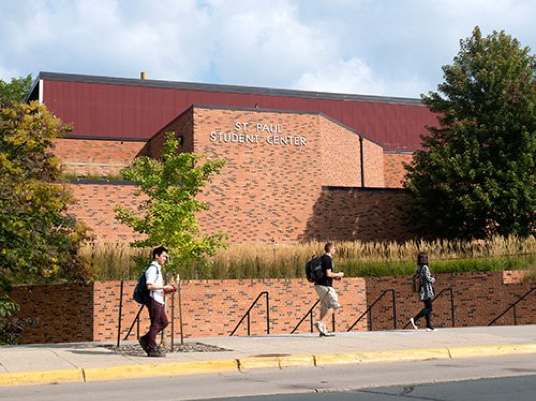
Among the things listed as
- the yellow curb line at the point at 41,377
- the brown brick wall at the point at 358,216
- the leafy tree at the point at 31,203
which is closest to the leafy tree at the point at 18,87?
the brown brick wall at the point at 358,216

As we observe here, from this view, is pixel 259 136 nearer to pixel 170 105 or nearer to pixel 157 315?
pixel 170 105

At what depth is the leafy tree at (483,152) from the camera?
29.8m

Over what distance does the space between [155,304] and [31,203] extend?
651cm

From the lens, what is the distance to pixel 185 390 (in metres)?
9.77

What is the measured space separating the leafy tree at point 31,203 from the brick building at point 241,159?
28.5 ft

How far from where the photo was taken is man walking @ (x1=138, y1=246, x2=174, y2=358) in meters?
12.6

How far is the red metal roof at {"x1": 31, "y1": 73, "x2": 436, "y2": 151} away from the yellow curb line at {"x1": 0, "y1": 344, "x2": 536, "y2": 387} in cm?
2714

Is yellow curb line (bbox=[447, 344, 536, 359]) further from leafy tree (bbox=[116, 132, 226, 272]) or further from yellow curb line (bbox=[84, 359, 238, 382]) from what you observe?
leafy tree (bbox=[116, 132, 226, 272])

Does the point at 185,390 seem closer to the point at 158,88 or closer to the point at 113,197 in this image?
the point at 113,197

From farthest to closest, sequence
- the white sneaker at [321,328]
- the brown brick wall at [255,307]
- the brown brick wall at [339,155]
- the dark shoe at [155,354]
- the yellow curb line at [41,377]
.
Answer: the brown brick wall at [339,155], the brown brick wall at [255,307], the white sneaker at [321,328], the dark shoe at [155,354], the yellow curb line at [41,377]

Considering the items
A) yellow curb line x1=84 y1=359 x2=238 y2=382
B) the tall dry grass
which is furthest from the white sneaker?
the tall dry grass

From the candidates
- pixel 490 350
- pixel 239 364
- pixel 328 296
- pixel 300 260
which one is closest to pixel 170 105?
pixel 300 260

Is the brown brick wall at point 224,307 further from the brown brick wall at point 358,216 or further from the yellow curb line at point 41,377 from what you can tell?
the yellow curb line at point 41,377

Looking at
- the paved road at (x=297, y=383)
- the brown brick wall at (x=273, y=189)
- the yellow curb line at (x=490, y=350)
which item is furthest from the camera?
the brown brick wall at (x=273, y=189)
